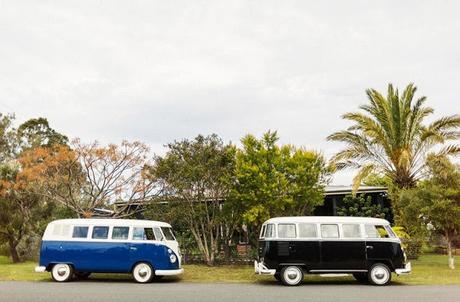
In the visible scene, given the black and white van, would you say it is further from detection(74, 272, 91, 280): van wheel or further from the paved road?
detection(74, 272, 91, 280): van wheel

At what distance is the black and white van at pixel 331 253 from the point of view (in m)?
14.0

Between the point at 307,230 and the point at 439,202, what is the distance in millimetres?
6361

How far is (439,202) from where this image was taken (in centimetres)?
1723

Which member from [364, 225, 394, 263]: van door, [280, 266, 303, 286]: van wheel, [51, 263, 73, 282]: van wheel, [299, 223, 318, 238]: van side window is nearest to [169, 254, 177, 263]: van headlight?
[51, 263, 73, 282]: van wheel

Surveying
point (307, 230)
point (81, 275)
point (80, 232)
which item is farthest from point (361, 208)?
point (80, 232)

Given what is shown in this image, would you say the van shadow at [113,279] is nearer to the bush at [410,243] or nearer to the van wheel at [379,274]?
the van wheel at [379,274]

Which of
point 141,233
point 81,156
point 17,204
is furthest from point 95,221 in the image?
point 17,204

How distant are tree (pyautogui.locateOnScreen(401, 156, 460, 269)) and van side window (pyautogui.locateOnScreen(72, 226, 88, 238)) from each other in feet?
42.4

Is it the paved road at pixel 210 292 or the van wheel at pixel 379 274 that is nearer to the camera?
the paved road at pixel 210 292

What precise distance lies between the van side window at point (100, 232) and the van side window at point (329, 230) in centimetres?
715

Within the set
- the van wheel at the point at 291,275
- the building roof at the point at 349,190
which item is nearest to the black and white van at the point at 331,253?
A: the van wheel at the point at 291,275

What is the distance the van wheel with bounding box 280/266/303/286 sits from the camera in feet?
46.0

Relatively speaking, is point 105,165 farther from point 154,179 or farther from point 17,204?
point 17,204

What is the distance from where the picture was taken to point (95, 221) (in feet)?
49.0
